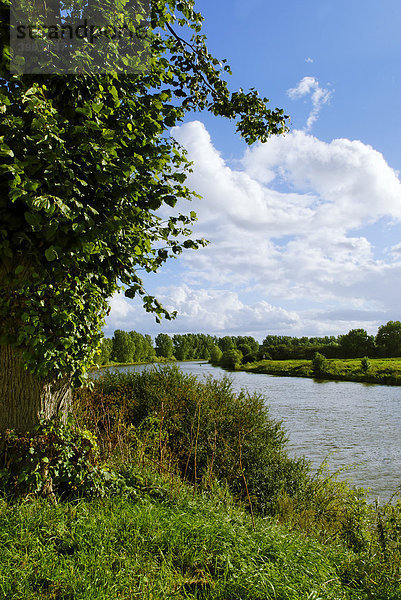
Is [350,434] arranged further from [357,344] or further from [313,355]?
[357,344]

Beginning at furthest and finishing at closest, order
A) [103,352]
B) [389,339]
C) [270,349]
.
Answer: [270,349]
[389,339]
[103,352]

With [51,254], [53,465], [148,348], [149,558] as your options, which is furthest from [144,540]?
[148,348]

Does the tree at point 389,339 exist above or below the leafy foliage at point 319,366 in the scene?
above

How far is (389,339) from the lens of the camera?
6244 centimetres

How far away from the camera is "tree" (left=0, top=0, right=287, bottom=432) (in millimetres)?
3330

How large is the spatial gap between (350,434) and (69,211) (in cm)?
1524

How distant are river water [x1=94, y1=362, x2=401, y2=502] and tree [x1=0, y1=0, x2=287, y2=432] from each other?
5189 mm

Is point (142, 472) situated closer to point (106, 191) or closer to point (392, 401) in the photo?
point (106, 191)

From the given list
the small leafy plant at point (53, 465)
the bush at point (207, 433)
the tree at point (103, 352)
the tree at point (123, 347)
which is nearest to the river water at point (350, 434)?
the tree at point (103, 352)

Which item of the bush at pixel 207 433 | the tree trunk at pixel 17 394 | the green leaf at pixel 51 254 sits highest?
the green leaf at pixel 51 254

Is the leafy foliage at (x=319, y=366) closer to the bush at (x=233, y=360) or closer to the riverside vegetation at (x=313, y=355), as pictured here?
the riverside vegetation at (x=313, y=355)

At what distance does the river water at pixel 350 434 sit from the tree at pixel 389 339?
3958cm

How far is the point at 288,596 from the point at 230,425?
5416 mm

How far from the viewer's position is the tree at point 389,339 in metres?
61.0
